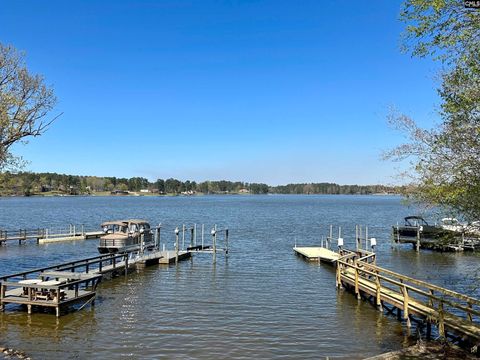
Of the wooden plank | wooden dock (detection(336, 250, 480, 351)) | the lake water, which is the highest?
wooden dock (detection(336, 250, 480, 351))

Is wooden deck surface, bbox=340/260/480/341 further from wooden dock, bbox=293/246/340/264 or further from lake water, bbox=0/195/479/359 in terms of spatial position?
wooden dock, bbox=293/246/340/264

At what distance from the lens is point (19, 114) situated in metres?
22.8

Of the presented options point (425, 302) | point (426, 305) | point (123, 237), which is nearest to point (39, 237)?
point (123, 237)

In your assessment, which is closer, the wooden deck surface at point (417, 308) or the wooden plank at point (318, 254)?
the wooden deck surface at point (417, 308)

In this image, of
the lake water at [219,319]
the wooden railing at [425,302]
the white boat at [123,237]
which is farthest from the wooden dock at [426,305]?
the white boat at [123,237]

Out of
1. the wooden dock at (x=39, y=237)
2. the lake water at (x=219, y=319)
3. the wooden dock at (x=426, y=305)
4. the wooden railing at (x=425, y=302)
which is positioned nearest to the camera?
the wooden dock at (x=426, y=305)

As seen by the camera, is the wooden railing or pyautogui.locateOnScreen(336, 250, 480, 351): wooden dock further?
the wooden railing

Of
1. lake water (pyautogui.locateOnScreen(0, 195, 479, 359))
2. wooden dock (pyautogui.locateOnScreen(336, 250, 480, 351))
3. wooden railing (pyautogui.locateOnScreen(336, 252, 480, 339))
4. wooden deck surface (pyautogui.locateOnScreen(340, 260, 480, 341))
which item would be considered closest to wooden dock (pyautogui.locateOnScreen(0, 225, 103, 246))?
lake water (pyautogui.locateOnScreen(0, 195, 479, 359))

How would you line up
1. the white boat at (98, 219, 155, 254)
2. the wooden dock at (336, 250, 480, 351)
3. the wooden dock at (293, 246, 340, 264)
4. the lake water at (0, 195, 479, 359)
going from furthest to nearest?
the white boat at (98, 219, 155, 254) < the wooden dock at (293, 246, 340, 264) < the lake water at (0, 195, 479, 359) < the wooden dock at (336, 250, 480, 351)

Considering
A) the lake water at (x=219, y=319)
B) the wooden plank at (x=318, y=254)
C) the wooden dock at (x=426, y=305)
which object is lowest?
the lake water at (x=219, y=319)

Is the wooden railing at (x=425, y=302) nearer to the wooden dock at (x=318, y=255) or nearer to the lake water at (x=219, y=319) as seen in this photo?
the lake water at (x=219, y=319)

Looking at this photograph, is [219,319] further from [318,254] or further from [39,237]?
[39,237]

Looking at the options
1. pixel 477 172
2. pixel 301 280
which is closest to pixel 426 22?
pixel 477 172

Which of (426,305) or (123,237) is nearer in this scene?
(426,305)
